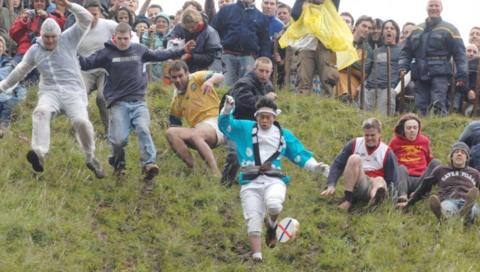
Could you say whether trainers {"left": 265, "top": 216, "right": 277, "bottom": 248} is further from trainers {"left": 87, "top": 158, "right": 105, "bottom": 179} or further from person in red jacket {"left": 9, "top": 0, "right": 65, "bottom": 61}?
person in red jacket {"left": 9, "top": 0, "right": 65, "bottom": 61}

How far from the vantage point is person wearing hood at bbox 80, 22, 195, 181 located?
13.2 meters

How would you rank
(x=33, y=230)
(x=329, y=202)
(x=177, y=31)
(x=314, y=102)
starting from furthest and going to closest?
1. (x=314, y=102)
2. (x=177, y=31)
3. (x=329, y=202)
4. (x=33, y=230)

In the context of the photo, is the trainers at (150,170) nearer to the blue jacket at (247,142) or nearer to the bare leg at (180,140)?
the bare leg at (180,140)

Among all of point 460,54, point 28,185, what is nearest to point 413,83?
point 460,54

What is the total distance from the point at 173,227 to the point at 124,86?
77.9 inches

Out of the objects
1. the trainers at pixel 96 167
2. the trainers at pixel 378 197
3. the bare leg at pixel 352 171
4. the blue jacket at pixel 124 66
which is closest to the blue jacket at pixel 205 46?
the blue jacket at pixel 124 66

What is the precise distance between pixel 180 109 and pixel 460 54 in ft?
16.1

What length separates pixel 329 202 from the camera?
13.9 metres

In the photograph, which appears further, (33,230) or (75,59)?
(75,59)

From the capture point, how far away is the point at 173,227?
12695 mm

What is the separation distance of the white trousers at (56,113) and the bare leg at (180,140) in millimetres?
1330

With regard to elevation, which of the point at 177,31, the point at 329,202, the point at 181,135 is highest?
the point at 177,31

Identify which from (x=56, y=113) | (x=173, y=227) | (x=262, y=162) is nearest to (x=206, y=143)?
(x=173, y=227)

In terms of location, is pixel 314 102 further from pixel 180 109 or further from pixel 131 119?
pixel 131 119
